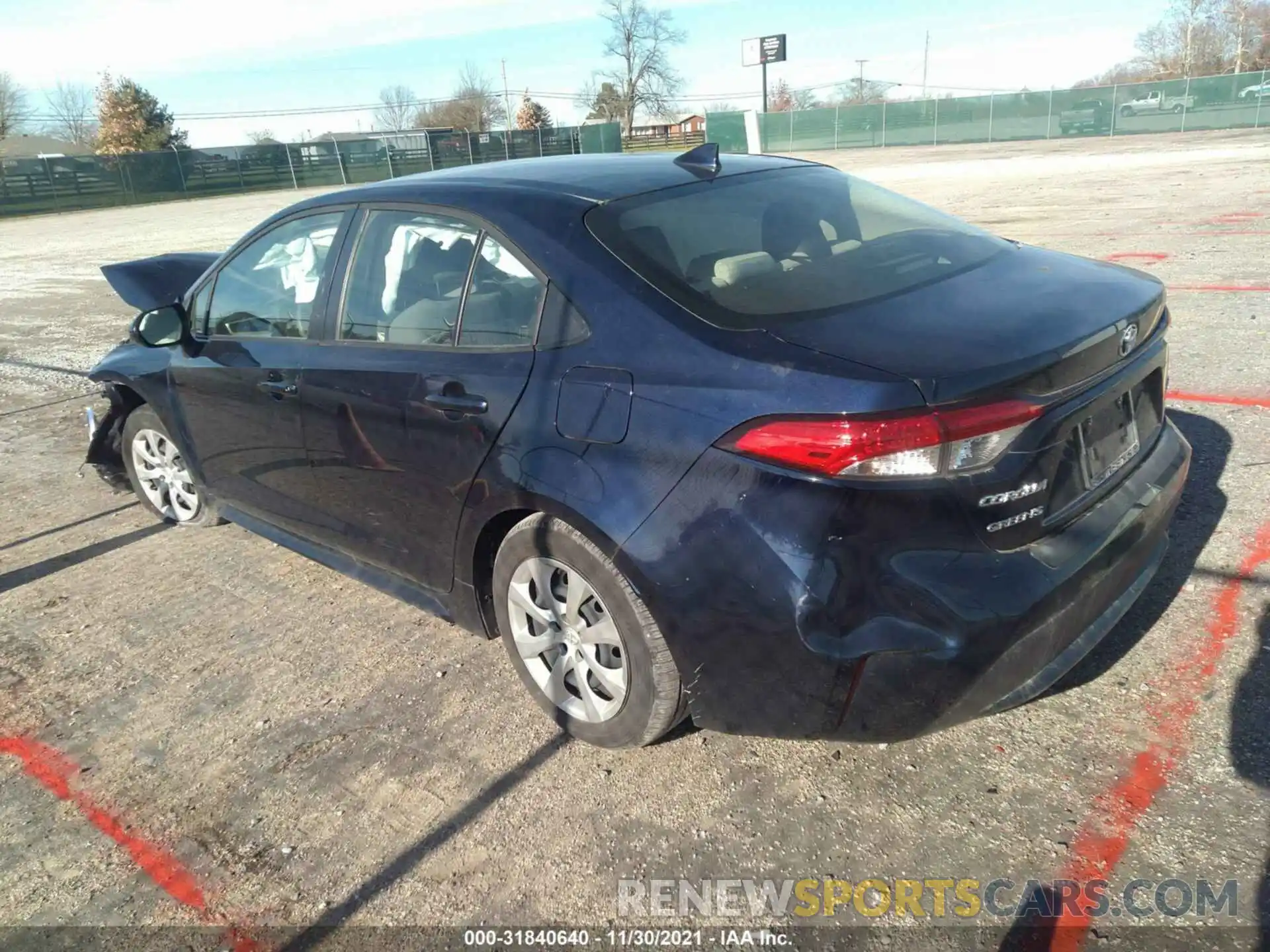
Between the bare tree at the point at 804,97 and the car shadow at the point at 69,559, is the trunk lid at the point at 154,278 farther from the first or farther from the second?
the bare tree at the point at 804,97

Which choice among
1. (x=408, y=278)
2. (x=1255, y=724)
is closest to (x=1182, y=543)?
(x=1255, y=724)

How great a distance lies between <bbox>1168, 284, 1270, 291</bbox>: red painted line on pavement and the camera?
7672 millimetres

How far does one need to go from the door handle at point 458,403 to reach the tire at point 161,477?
2.09 m

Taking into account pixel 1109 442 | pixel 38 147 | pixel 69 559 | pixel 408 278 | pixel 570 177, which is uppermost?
pixel 38 147

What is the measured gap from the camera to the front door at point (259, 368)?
3.53 m

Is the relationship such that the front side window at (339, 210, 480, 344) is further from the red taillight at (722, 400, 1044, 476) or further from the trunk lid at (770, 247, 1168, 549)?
the red taillight at (722, 400, 1044, 476)

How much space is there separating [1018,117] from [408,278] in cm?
5011

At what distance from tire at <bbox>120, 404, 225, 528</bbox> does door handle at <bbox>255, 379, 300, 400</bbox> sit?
43.0 inches

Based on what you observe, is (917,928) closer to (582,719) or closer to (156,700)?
(582,719)

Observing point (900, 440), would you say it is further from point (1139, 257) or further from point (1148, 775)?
point (1139, 257)

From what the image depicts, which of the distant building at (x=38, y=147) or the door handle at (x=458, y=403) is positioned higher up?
the distant building at (x=38, y=147)

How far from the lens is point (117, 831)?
2.66 meters

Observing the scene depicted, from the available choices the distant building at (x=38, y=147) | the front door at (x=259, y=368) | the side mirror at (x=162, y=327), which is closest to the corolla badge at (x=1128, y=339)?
the front door at (x=259, y=368)

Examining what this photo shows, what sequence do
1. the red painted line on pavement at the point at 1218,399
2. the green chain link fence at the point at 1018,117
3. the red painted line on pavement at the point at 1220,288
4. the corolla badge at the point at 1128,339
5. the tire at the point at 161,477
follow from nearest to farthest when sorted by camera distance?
the corolla badge at the point at 1128,339 < the tire at the point at 161,477 < the red painted line on pavement at the point at 1218,399 < the red painted line on pavement at the point at 1220,288 < the green chain link fence at the point at 1018,117
